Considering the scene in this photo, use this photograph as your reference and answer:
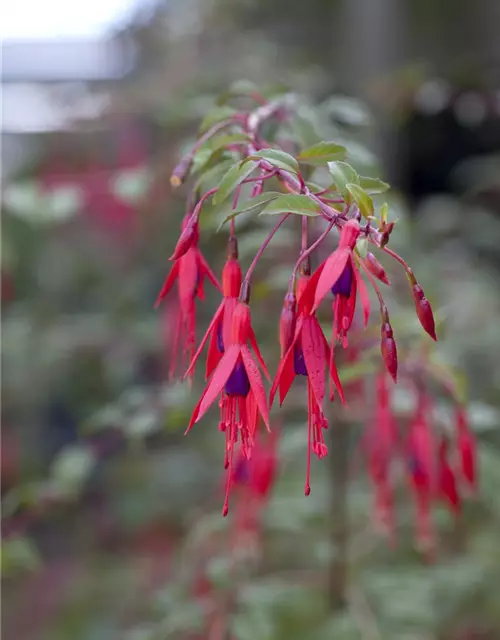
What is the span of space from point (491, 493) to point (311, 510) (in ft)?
0.74

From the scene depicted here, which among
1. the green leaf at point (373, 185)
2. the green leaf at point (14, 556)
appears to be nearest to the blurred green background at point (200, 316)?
the green leaf at point (14, 556)

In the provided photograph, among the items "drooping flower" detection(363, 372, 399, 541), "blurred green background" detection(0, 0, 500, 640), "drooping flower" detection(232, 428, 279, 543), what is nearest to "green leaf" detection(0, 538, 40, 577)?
"blurred green background" detection(0, 0, 500, 640)

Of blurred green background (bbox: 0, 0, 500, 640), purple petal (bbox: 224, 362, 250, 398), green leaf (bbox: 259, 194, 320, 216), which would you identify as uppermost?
green leaf (bbox: 259, 194, 320, 216)

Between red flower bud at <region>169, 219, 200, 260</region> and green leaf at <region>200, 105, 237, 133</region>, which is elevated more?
green leaf at <region>200, 105, 237, 133</region>

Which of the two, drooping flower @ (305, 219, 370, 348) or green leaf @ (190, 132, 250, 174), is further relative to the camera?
green leaf @ (190, 132, 250, 174)

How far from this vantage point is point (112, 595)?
1.42 meters

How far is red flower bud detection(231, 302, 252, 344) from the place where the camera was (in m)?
0.39

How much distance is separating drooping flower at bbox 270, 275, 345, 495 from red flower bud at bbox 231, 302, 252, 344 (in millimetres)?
26

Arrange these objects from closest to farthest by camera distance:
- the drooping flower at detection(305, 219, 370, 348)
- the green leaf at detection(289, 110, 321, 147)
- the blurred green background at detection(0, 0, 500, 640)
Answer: the drooping flower at detection(305, 219, 370, 348) < the green leaf at detection(289, 110, 321, 147) < the blurred green background at detection(0, 0, 500, 640)

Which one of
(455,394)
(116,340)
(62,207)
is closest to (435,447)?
(455,394)

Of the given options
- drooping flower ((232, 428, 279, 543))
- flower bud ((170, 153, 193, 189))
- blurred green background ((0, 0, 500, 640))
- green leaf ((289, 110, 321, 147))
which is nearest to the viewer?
flower bud ((170, 153, 193, 189))

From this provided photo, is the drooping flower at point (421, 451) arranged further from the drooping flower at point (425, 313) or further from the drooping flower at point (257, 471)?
the drooping flower at point (425, 313)

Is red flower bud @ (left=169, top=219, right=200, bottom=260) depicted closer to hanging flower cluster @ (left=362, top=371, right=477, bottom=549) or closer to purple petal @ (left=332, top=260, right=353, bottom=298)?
purple petal @ (left=332, top=260, right=353, bottom=298)

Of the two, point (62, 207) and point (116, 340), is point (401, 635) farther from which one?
point (116, 340)
